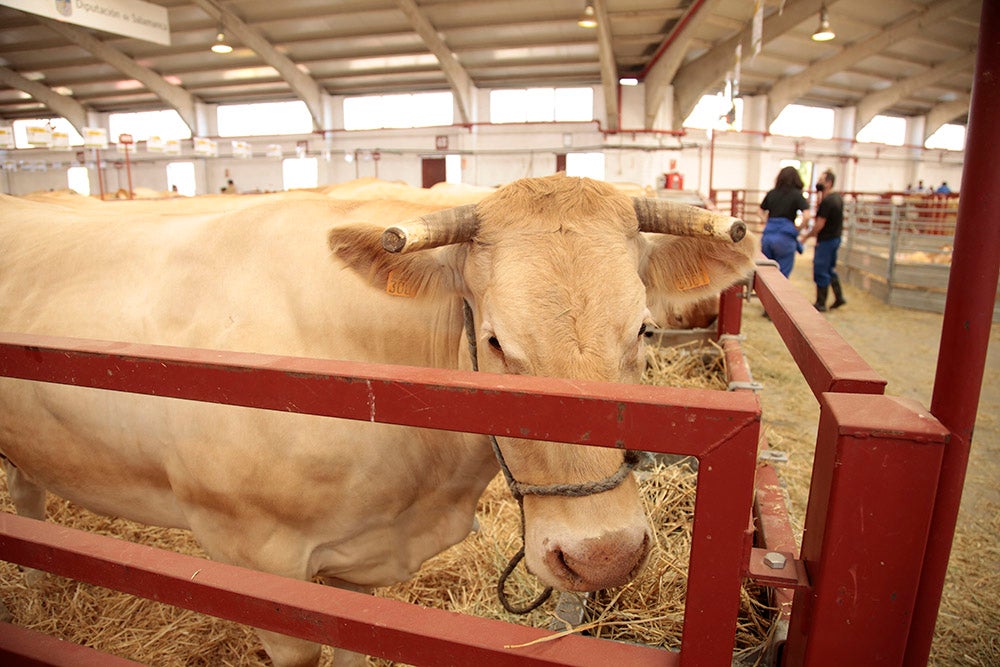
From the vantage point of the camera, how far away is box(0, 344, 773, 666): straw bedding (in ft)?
7.05

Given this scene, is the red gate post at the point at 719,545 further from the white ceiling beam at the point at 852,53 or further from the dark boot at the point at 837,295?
the white ceiling beam at the point at 852,53

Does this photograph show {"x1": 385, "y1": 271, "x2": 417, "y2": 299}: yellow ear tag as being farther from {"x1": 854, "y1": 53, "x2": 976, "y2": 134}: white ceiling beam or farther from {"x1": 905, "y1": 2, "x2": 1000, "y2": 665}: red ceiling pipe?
{"x1": 854, "y1": 53, "x2": 976, "y2": 134}: white ceiling beam

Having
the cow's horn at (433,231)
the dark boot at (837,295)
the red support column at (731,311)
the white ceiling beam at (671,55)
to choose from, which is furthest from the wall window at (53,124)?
the cow's horn at (433,231)

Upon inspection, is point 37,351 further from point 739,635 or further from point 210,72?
point 210,72

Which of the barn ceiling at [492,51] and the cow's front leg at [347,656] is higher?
the barn ceiling at [492,51]

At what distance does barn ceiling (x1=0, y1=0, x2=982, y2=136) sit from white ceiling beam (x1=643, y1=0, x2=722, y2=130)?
5 cm

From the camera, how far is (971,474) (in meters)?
3.96

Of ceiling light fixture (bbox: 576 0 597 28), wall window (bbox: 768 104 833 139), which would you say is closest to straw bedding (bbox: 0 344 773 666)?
ceiling light fixture (bbox: 576 0 597 28)

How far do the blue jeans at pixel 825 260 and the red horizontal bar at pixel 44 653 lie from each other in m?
9.08

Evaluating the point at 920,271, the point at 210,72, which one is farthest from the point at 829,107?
the point at 210,72

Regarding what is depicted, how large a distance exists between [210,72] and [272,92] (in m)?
2.54

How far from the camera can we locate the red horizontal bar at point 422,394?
0.88 metres

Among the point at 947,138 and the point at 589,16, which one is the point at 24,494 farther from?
the point at 947,138

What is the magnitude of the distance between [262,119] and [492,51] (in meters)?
12.3
